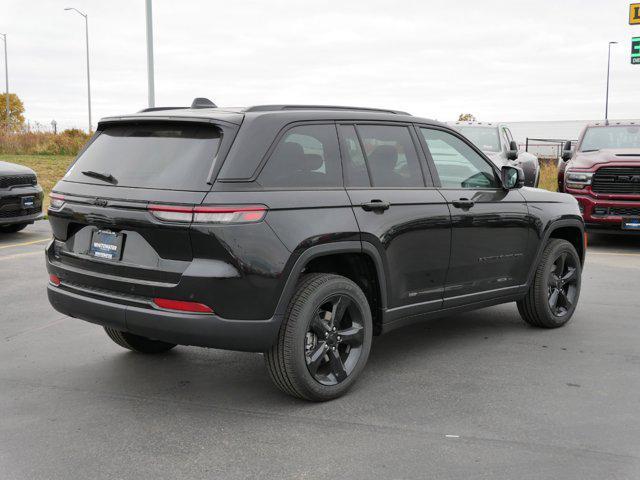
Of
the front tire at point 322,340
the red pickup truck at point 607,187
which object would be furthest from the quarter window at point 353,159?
the red pickup truck at point 607,187

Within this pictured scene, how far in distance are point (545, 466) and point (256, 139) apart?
2283 millimetres

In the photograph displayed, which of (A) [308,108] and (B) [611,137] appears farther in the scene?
(B) [611,137]

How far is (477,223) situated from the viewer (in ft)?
19.1

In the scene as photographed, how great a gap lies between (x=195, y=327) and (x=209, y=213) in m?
0.62

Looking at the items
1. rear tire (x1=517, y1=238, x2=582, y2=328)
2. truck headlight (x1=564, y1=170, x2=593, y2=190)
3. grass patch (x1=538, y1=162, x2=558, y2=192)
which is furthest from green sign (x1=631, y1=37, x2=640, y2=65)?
rear tire (x1=517, y1=238, x2=582, y2=328)

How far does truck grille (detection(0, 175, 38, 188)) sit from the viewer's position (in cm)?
1170

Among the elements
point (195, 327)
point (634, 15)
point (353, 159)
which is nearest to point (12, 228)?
point (353, 159)

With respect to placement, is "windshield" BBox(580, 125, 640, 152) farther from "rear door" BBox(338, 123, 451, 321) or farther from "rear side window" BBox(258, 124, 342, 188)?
"rear side window" BBox(258, 124, 342, 188)

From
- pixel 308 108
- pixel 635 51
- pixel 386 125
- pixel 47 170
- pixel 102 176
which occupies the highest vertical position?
pixel 635 51

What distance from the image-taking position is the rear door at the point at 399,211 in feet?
16.4

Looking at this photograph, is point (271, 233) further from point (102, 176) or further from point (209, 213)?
point (102, 176)

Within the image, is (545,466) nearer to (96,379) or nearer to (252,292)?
(252,292)

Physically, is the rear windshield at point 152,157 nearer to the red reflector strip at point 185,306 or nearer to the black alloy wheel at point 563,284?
the red reflector strip at point 185,306

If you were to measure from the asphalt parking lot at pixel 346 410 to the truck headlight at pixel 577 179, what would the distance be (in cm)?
574
